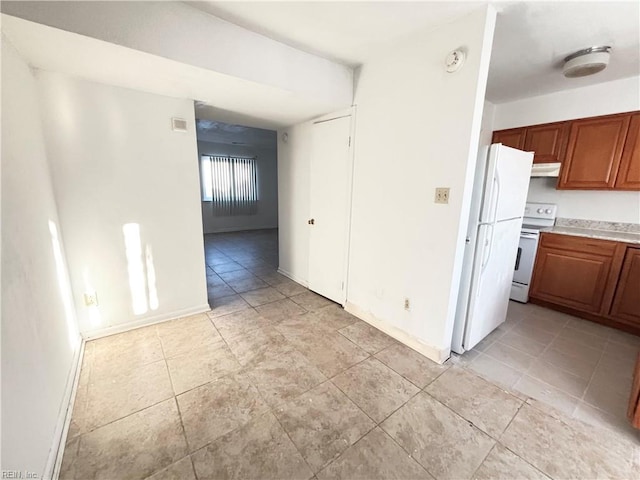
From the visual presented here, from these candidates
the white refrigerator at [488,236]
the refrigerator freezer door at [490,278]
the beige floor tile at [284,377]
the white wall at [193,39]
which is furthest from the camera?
the refrigerator freezer door at [490,278]

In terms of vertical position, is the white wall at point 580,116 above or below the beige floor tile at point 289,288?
above

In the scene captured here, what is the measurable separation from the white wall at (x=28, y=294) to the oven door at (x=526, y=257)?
165 inches

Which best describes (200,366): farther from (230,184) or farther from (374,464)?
(230,184)

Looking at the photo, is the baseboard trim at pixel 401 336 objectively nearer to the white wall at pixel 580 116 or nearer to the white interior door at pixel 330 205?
the white interior door at pixel 330 205

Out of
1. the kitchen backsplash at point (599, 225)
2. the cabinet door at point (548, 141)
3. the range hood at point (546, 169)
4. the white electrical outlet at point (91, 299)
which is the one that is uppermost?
the cabinet door at point (548, 141)

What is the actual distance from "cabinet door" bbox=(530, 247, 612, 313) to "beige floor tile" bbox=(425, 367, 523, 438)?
1869 mm

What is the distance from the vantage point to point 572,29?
1.82 meters

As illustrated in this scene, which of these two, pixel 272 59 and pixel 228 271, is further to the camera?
pixel 228 271

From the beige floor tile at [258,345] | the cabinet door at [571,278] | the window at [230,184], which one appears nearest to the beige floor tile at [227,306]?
the beige floor tile at [258,345]

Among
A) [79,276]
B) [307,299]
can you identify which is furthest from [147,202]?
[307,299]

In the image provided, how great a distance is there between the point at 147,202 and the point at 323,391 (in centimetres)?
218

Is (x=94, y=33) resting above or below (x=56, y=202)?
above

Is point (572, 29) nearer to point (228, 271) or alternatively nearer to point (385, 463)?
point (385, 463)

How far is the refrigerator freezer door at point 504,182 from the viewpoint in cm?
192
